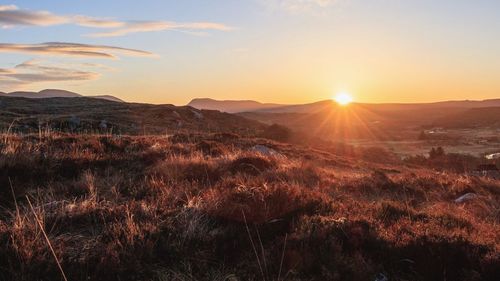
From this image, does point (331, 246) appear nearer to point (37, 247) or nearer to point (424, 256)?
point (424, 256)

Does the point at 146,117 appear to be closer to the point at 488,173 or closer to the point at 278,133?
the point at 278,133

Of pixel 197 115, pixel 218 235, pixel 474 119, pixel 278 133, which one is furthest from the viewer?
pixel 474 119

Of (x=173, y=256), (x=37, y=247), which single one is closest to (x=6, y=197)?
(x=37, y=247)

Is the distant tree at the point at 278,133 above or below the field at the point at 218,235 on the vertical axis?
below

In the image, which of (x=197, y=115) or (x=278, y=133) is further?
(x=197, y=115)

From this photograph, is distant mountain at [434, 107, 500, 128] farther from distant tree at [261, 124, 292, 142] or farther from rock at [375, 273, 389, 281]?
rock at [375, 273, 389, 281]

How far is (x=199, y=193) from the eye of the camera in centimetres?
709

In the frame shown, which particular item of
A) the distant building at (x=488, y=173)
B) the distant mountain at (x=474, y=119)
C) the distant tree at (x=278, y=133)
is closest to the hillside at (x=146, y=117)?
the distant tree at (x=278, y=133)

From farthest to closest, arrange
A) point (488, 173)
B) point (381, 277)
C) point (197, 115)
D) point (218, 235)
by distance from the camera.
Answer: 1. point (197, 115)
2. point (488, 173)
3. point (218, 235)
4. point (381, 277)

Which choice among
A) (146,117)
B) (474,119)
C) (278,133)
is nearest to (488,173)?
(278,133)

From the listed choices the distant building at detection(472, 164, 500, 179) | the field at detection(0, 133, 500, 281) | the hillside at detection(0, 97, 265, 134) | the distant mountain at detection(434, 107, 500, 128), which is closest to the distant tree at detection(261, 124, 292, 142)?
the hillside at detection(0, 97, 265, 134)

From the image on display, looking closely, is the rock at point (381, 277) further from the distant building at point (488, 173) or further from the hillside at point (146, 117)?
the hillside at point (146, 117)

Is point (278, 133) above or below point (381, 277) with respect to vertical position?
below

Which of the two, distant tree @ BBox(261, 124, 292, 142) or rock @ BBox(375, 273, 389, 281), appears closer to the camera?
rock @ BBox(375, 273, 389, 281)
